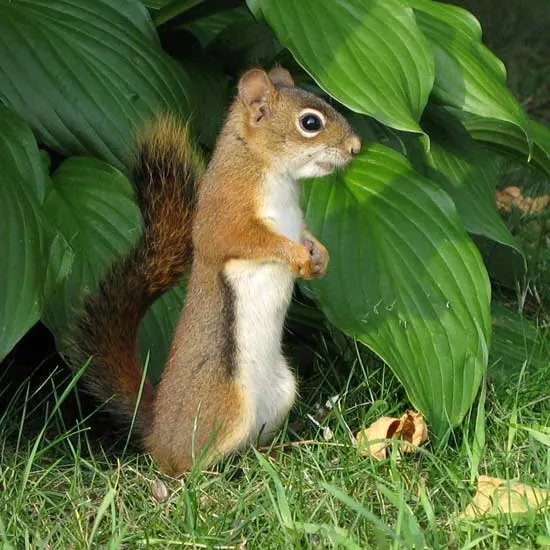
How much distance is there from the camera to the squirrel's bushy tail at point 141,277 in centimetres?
277

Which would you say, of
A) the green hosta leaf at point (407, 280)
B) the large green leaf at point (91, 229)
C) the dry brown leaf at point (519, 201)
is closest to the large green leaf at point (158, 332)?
the large green leaf at point (91, 229)

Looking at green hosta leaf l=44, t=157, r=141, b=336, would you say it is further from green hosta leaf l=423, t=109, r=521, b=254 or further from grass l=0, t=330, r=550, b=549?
green hosta leaf l=423, t=109, r=521, b=254

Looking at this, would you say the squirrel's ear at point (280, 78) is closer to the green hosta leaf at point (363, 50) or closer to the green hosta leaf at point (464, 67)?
the green hosta leaf at point (363, 50)

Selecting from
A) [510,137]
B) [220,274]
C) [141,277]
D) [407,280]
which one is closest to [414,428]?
[407,280]

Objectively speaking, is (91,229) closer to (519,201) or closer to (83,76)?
(83,76)

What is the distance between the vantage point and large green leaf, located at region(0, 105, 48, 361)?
253 cm

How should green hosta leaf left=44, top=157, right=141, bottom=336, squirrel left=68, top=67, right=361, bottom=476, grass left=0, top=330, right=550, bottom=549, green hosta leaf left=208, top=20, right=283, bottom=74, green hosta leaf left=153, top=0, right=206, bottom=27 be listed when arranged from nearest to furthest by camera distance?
grass left=0, top=330, right=550, bottom=549, squirrel left=68, top=67, right=361, bottom=476, green hosta leaf left=44, top=157, right=141, bottom=336, green hosta leaf left=153, top=0, right=206, bottom=27, green hosta leaf left=208, top=20, right=283, bottom=74

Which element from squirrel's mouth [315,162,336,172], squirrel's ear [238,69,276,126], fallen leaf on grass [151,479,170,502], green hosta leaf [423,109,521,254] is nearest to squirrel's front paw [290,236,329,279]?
squirrel's mouth [315,162,336,172]

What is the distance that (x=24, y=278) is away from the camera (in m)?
2.57

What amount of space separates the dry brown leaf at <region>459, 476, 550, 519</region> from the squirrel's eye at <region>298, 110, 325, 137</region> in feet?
2.56

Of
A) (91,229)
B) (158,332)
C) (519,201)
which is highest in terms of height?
(91,229)

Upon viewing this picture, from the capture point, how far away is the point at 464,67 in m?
3.09

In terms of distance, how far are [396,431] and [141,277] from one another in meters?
0.64

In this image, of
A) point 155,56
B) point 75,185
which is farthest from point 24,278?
point 155,56
